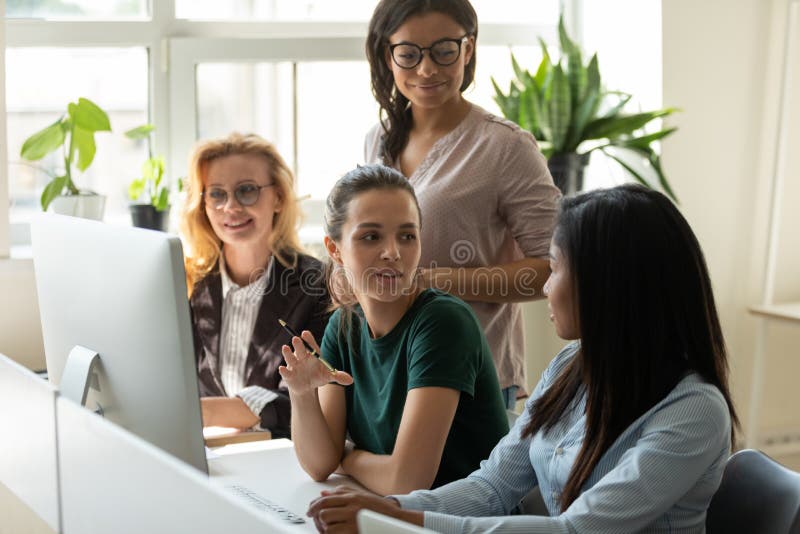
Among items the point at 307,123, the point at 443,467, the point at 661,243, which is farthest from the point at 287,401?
the point at 307,123

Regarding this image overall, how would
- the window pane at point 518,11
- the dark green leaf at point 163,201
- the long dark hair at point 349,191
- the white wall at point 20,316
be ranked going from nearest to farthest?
1. the long dark hair at point 349,191
2. the white wall at point 20,316
3. the dark green leaf at point 163,201
4. the window pane at point 518,11

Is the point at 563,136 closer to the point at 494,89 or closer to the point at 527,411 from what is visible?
the point at 494,89

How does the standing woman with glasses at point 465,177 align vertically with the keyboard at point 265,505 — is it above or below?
above

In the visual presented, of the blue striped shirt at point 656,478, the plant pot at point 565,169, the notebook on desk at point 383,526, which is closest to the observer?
the notebook on desk at point 383,526

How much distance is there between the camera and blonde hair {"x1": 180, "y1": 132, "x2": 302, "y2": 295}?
238cm

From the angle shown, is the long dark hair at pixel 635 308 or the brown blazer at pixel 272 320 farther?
the brown blazer at pixel 272 320

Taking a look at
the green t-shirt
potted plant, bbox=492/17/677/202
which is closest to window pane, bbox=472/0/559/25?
potted plant, bbox=492/17/677/202

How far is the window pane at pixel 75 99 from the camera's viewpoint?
3.13 meters

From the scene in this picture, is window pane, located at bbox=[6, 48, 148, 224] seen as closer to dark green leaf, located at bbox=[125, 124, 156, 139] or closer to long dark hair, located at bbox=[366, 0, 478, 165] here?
dark green leaf, located at bbox=[125, 124, 156, 139]

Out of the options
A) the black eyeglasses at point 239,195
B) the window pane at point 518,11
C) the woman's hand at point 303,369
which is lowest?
the woman's hand at point 303,369

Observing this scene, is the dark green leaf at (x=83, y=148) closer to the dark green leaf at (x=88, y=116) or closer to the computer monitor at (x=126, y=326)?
the dark green leaf at (x=88, y=116)

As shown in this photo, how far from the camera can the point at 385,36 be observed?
2109mm

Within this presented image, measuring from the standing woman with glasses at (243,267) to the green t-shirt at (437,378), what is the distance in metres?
0.52

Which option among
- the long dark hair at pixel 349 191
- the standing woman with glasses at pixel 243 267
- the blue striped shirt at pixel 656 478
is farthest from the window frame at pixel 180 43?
the blue striped shirt at pixel 656 478
